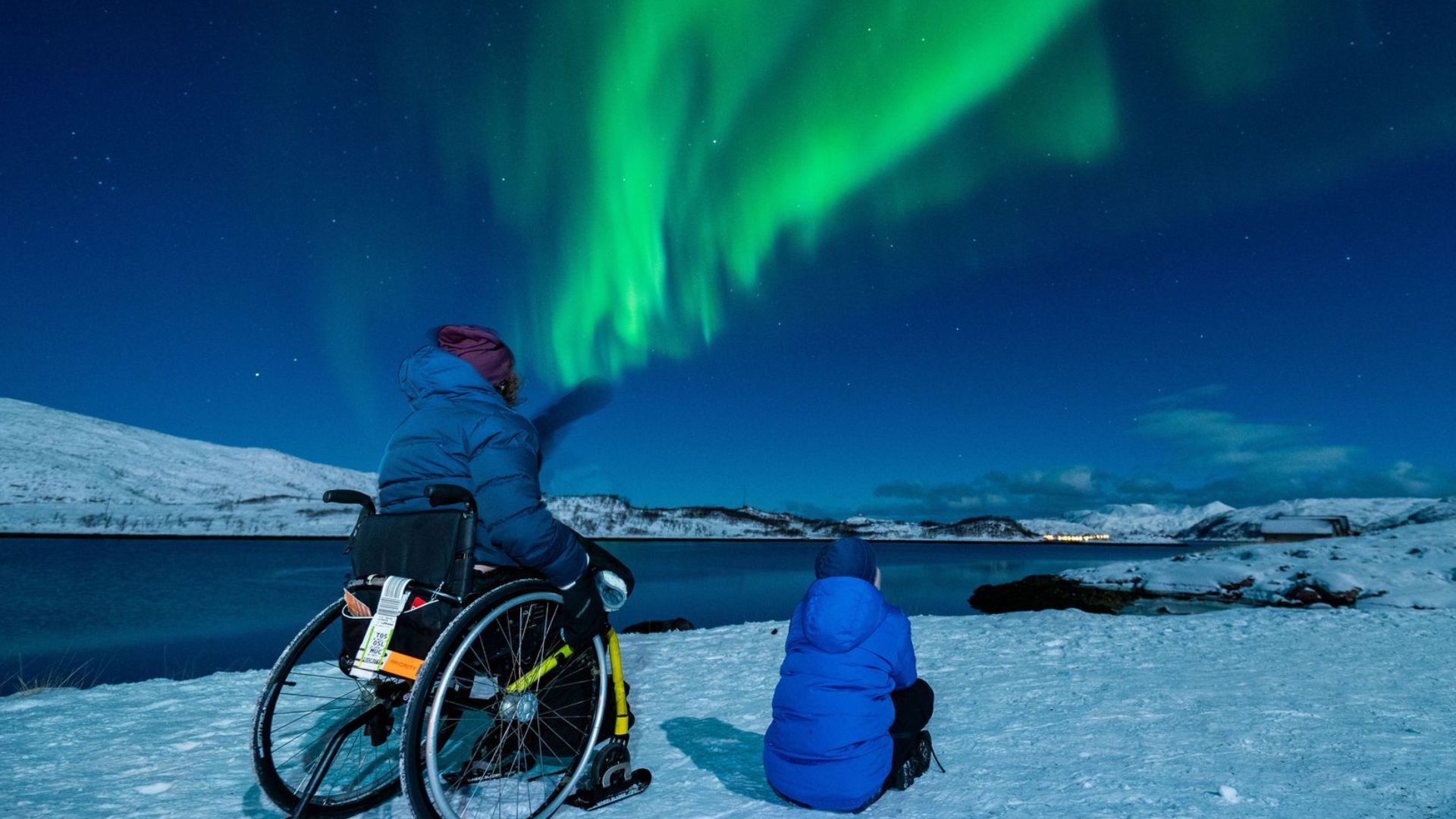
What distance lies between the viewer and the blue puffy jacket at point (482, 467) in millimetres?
2910

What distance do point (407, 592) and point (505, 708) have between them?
2.38ft

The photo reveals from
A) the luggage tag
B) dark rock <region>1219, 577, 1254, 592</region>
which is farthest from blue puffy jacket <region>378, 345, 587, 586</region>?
dark rock <region>1219, 577, 1254, 592</region>

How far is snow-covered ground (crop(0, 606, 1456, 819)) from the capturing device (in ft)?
10.9

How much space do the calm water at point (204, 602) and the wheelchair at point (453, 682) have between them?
690 cm

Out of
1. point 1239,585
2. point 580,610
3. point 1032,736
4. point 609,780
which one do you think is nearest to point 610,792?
point 609,780

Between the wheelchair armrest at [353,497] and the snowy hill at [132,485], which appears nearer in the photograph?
the wheelchair armrest at [353,497]

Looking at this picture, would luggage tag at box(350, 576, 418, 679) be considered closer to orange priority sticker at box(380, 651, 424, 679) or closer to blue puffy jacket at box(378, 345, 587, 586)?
orange priority sticker at box(380, 651, 424, 679)

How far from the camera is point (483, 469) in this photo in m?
2.91

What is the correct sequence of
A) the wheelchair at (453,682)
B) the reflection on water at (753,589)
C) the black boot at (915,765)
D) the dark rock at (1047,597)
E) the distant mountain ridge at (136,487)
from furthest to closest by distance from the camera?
the distant mountain ridge at (136,487), the reflection on water at (753,589), the dark rock at (1047,597), the black boot at (915,765), the wheelchair at (453,682)

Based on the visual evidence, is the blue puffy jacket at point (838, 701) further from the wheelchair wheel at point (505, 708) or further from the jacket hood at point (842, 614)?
the wheelchair wheel at point (505, 708)

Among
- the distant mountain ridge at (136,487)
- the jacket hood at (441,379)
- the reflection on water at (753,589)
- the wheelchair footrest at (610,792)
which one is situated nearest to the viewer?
the jacket hood at (441,379)

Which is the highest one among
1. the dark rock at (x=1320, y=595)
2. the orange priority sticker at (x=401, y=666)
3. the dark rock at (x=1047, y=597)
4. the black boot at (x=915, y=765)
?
the orange priority sticker at (x=401, y=666)

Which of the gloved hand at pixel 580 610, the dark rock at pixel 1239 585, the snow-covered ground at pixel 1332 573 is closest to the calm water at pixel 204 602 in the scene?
the gloved hand at pixel 580 610

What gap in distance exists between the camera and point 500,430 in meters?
2.96
